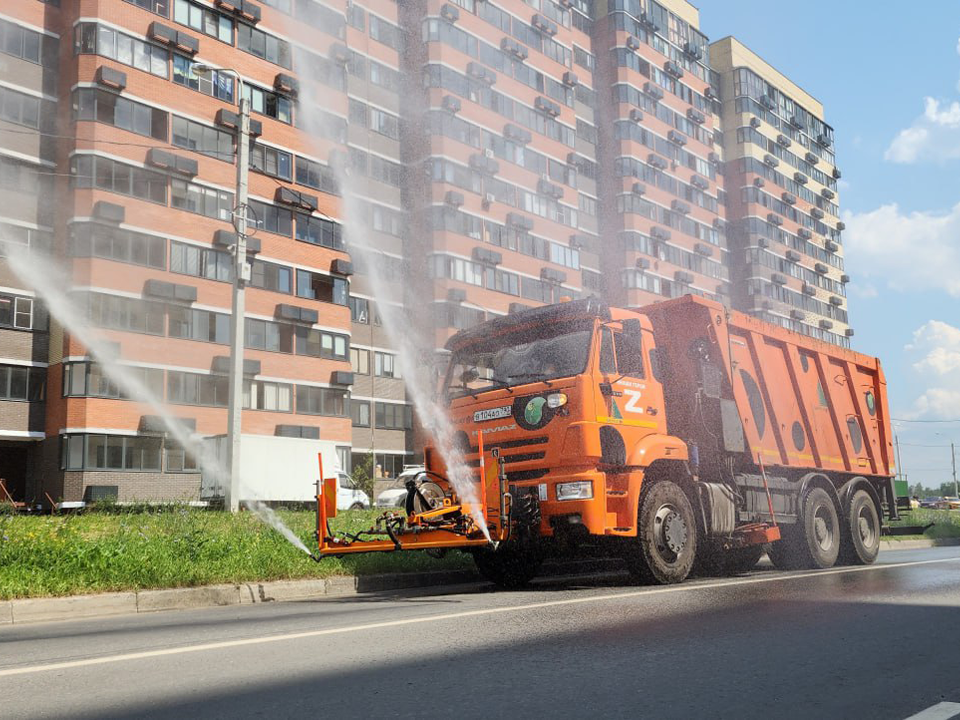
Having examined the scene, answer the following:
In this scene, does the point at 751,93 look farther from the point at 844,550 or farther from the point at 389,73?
the point at 844,550

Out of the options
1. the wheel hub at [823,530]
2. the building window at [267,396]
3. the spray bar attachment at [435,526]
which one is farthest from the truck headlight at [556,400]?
the building window at [267,396]

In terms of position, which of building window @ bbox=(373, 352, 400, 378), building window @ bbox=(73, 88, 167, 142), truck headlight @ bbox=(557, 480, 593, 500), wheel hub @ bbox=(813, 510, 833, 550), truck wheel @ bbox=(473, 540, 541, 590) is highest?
building window @ bbox=(73, 88, 167, 142)

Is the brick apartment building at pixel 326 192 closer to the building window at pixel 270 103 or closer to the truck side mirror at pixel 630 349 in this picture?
the building window at pixel 270 103

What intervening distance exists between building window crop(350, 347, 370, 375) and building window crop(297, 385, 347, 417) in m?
Result: 4.03

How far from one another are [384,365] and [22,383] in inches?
819

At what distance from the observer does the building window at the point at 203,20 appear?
143ft

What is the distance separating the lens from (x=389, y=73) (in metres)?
55.8

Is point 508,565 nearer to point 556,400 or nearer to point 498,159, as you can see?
point 556,400

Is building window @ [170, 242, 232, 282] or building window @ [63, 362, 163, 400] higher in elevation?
building window @ [170, 242, 232, 282]

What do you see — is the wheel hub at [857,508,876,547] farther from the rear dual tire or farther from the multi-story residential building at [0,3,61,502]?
the multi-story residential building at [0,3,61,502]

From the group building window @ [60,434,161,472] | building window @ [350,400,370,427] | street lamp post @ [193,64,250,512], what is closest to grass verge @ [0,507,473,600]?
street lamp post @ [193,64,250,512]

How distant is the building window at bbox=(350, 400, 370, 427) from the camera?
174 feet

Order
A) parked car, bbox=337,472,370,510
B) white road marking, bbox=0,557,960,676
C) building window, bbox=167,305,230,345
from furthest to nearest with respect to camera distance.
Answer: building window, bbox=167,305,230,345 → parked car, bbox=337,472,370,510 → white road marking, bbox=0,557,960,676

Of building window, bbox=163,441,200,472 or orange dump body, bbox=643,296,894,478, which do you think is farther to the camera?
building window, bbox=163,441,200,472
